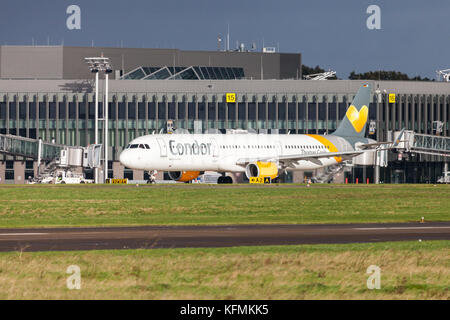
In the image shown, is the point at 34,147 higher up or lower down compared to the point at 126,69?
lower down

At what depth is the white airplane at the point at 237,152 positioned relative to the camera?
254ft

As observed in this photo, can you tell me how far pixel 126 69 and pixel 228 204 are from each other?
309 ft

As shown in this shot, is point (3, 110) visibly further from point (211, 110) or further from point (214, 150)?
point (214, 150)

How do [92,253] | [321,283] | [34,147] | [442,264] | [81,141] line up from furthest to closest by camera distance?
[81,141], [34,147], [92,253], [442,264], [321,283]

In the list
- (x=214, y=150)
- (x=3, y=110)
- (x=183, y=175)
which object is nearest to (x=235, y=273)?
(x=214, y=150)

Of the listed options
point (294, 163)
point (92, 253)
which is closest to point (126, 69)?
point (294, 163)

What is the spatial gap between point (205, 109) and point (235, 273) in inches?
4157

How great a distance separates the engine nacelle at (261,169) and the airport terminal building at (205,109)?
137 feet

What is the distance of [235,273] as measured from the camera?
23.5 meters

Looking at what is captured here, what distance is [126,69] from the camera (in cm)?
14612

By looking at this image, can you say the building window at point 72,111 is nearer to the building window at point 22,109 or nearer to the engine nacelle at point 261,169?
the building window at point 22,109

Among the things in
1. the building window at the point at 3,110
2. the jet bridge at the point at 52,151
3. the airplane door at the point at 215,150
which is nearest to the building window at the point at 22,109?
the building window at the point at 3,110

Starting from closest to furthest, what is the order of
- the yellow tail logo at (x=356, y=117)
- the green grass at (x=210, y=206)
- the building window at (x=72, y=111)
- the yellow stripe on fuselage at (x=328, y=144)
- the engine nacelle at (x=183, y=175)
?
the green grass at (x=210, y=206)
the engine nacelle at (x=183, y=175)
the yellow stripe on fuselage at (x=328, y=144)
the yellow tail logo at (x=356, y=117)
the building window at (x=72, y=111)

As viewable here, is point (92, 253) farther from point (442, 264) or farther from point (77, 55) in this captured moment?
point (77, 55)
